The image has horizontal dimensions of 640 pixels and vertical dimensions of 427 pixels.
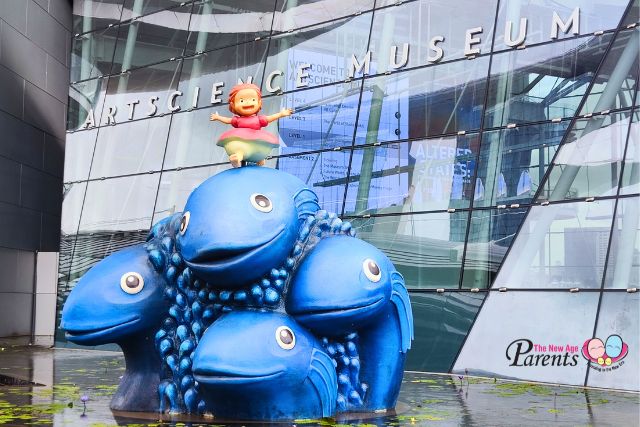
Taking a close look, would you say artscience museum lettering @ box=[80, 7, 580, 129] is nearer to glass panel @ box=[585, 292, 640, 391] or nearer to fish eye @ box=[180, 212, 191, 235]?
glass panel @ box=[585, 292, 640, 391]

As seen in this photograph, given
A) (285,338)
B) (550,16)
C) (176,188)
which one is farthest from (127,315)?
(176,188)

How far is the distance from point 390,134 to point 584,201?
4.01m

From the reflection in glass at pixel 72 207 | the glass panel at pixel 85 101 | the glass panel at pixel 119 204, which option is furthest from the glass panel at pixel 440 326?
the glass panel at pixel 85 101

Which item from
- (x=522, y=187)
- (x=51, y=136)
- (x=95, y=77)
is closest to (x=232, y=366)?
(x=522, y=187)

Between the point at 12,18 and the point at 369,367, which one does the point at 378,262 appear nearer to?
the point at 369,367

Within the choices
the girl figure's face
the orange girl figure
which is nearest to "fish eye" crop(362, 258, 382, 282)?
the orange girl figure

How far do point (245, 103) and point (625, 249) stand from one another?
6.77 metres

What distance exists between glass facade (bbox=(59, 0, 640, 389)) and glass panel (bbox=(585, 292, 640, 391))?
0.05m

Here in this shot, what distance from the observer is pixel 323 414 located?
25.3 feet

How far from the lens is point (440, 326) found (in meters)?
14.8

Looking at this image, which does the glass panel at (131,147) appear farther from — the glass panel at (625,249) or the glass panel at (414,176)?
the glass panel at (625,249)

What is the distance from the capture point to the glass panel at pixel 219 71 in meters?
19.4

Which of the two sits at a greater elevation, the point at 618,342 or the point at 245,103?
the point at 245,103

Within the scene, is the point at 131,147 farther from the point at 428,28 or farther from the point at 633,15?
the point at 633,15
